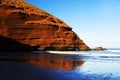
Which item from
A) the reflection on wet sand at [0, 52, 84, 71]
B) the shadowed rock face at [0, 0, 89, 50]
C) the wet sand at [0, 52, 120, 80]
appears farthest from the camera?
the shadowed rock face at [0, 0, 89, 50]

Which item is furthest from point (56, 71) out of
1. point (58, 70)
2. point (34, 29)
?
point (34, 29)

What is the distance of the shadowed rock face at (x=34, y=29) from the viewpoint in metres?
78.9

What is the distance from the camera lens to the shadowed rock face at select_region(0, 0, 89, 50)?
78.9 meters

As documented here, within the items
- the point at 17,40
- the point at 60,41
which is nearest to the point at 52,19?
the point at 60,41

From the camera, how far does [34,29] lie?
273 feet

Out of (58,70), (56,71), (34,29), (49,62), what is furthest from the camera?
(34,29)

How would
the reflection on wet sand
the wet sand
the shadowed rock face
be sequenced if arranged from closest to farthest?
the wet sand → the reflection on wet sand → the shadowed rock face

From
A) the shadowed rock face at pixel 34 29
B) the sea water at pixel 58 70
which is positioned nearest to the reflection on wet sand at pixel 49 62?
the sea water at pixel 58 70

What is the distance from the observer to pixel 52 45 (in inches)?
3248

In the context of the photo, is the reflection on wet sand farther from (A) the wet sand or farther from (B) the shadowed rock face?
(B) the shadowed rock face

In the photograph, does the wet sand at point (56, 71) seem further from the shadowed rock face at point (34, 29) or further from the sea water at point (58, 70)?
the shadowed rock face at point (34, 29)

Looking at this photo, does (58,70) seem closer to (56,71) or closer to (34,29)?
(56,71)

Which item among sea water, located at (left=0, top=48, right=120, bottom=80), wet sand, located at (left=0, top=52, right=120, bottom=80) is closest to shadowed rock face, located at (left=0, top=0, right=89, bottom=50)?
sea water, located at (left=0, top=48, right=120, bottom=80)

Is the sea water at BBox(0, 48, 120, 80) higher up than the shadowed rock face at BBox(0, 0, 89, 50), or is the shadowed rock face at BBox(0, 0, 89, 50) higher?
the shadowed rock face at BBox(0, 0, 89, 50)
